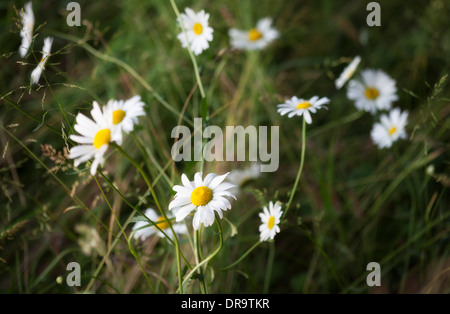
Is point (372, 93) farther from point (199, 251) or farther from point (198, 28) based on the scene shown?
point (199, 251)

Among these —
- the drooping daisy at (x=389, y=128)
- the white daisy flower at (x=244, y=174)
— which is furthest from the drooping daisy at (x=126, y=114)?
the drooping daisy at (x=389, y=128)

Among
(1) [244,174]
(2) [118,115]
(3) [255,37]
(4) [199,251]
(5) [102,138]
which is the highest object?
(3) [255,37]

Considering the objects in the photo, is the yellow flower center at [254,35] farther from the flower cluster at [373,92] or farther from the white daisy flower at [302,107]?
the white daisy flower at [302,107]

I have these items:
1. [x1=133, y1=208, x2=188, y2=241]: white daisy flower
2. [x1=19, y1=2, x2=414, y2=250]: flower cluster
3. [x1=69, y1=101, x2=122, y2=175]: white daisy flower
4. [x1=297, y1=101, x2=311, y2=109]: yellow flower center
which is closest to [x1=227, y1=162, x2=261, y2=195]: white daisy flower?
[x1=19, y1=2, x2=414, y2=250]: flower cluster

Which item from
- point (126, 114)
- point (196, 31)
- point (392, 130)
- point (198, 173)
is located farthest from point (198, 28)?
point (392, 130)

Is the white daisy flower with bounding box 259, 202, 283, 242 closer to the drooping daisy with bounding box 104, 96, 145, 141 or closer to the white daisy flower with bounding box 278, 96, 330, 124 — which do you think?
the white daisy flower with bounding box 278, 96, 330, 124

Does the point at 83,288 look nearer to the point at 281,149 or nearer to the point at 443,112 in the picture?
the point at 281,149
